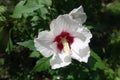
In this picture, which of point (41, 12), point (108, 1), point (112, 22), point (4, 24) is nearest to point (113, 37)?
point (112, 22)

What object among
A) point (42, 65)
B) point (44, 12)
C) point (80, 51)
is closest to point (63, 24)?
point (80, 51)

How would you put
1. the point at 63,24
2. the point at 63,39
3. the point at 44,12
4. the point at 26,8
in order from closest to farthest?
the point at 63,24 → the point at 63,39 → the point at 26,8 → the point at 44,12

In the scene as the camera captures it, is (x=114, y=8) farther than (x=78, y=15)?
Yes

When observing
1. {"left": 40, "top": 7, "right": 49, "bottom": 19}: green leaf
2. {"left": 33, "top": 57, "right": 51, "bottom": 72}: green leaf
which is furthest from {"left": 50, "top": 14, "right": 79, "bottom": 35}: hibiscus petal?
{"left": 40, "top": 7, "right": 49, "bottom": 19}: green leaf

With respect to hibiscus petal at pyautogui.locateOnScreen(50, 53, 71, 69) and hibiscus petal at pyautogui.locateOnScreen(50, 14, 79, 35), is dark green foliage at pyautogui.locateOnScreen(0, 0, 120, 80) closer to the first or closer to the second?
hibiscus petal at pyautogui.locateOnScreen(50, 53, 71, 69)

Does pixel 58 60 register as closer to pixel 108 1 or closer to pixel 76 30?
pixel 76 30

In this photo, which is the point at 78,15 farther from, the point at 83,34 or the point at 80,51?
the point at 80,51
